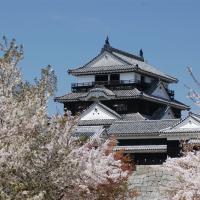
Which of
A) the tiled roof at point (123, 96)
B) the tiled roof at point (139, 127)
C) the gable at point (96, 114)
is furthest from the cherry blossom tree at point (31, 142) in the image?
the tiled roof at point (123, 96)

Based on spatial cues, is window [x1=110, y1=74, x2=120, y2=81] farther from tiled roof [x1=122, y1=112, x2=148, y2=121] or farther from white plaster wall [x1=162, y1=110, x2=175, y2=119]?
tiled roof [x1=122, y1=112, x2=148, y2=121]

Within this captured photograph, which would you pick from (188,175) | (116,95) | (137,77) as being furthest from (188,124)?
(188,175)

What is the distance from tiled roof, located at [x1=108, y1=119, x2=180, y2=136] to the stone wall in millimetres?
12462

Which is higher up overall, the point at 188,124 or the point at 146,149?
the point at 188,124

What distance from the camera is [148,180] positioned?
914 inches

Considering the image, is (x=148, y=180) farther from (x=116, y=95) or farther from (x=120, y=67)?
(x=120, y=67)

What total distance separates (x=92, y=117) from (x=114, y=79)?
5392 millimetres

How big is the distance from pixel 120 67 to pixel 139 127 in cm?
1092

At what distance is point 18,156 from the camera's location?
8.73m

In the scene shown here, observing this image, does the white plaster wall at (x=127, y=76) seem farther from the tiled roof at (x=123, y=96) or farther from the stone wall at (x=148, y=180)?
the stone wall at (x=148, y=180)

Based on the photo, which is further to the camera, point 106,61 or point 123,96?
point 106,61

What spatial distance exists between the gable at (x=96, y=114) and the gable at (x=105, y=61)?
229 inches

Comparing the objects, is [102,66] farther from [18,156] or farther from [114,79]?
[18,156]

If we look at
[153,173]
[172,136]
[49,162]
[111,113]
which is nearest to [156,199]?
[153,173]
